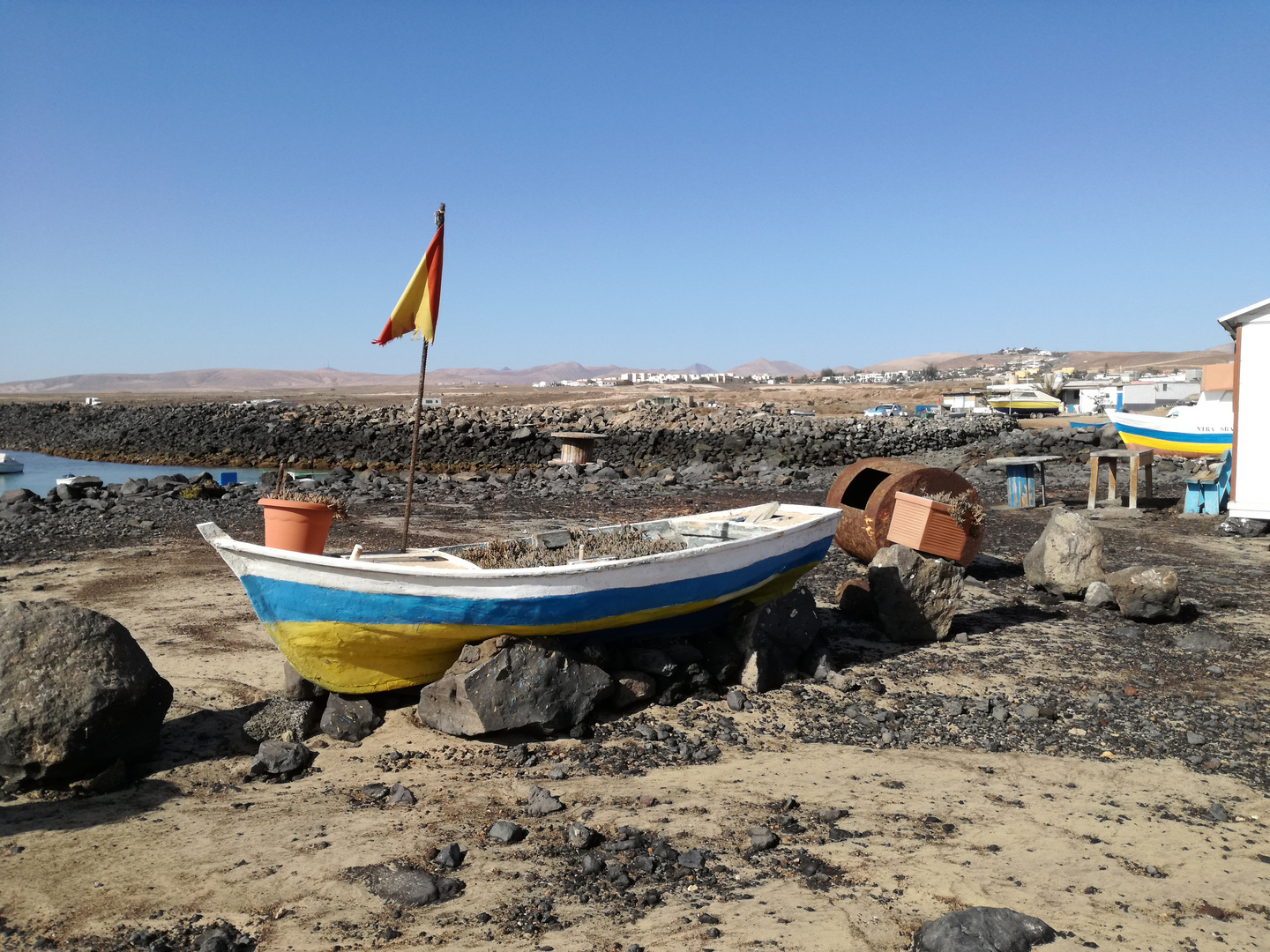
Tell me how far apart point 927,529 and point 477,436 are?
33.7 metres

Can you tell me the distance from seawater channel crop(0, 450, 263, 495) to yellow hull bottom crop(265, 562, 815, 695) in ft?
93.9

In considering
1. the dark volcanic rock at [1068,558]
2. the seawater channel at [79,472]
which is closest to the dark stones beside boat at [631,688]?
the dark volcanic rock at [1068,558]

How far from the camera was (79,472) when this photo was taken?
4144cm

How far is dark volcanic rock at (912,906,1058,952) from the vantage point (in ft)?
12.4

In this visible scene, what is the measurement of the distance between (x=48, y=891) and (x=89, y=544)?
446 inches

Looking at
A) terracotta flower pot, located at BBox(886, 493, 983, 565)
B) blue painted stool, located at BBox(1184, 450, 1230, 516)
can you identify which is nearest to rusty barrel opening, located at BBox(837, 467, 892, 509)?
terracotta flower pot, located at BBox(886, 493, 983, 565)

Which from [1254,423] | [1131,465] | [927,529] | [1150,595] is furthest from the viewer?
[1131,465]

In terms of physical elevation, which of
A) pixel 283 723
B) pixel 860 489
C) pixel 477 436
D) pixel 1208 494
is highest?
pixel 860 489

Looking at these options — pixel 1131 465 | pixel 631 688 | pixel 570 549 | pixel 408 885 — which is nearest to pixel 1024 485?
pixel 1131 465

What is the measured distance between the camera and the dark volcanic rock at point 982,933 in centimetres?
378

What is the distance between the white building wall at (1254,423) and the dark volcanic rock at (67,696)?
50.9ft

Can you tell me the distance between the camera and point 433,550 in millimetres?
7371

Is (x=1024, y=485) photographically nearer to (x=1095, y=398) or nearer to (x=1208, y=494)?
(x=1208, y=494)

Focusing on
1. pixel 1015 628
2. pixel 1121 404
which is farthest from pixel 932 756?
pixel 1121 404
